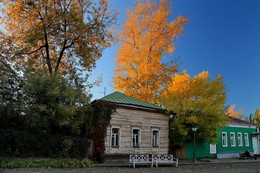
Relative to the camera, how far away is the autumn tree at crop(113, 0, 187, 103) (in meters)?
25.0

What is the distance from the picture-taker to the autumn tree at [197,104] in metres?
19.5

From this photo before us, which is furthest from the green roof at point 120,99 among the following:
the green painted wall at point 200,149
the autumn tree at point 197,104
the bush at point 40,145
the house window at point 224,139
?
the house window at point 224,139

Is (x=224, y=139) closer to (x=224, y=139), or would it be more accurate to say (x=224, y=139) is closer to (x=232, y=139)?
(x=224, y=139)

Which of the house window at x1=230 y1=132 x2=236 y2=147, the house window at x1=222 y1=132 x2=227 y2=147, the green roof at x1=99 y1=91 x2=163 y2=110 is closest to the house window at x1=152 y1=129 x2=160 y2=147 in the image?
the green roof at x1=99 y1=91 x2=163 y2=110

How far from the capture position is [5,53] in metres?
17.9

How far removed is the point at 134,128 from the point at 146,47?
11358mm

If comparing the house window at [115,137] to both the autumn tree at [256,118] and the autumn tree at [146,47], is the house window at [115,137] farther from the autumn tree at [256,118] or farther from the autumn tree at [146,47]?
the autumn tree at [256,118]

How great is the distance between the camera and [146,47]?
2594 centimetres

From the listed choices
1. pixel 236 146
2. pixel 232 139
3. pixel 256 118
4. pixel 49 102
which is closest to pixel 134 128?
pixel 49 102

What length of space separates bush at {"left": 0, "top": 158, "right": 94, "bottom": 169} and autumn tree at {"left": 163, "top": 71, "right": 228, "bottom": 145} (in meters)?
9.17

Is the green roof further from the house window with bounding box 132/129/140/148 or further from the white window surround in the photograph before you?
the white window surround

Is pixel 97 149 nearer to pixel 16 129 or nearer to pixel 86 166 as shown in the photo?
A: pixel 86 166

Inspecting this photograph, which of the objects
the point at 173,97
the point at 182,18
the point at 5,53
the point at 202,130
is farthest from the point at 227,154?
the point at 5,53

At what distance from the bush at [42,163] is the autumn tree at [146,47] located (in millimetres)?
12639
